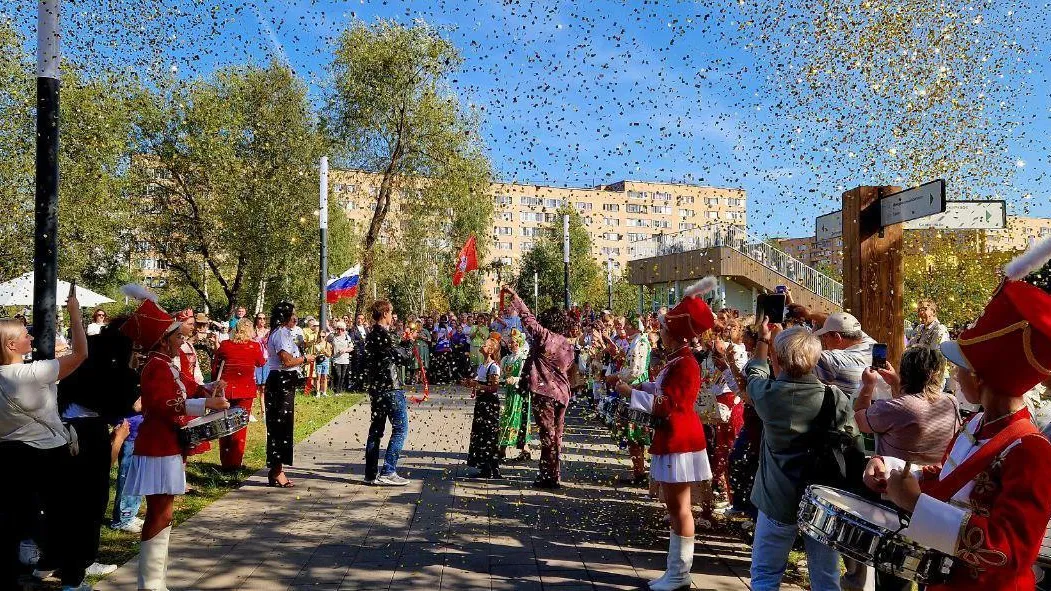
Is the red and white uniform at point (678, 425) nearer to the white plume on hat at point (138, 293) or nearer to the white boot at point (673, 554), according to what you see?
the white boot at point (673, 554)

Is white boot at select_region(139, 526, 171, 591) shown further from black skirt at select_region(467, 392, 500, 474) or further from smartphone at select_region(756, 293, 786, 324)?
black skirt at select_region(467, 392, 500, 474)

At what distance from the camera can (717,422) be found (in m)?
6.96

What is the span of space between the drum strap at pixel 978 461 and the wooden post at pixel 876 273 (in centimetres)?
432

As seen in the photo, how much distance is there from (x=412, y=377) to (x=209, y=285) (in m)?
39.7

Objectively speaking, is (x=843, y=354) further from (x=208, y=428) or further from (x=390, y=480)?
(x=390, y=480)

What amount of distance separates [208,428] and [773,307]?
12.8 feet

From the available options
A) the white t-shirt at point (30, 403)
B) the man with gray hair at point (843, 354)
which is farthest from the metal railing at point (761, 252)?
the white t-shirt at point (30, 403)

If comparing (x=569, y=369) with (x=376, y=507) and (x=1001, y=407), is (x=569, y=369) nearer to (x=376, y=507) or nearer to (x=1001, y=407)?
(x=376, y=507)

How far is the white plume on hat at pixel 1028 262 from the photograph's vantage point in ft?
7.21

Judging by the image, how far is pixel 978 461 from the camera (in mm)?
2268

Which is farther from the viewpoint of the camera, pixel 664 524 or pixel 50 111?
pixel 664 524

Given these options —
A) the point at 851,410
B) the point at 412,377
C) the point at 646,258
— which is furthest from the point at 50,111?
the point at 646,258

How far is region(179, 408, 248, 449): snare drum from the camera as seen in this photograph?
4.70 meters

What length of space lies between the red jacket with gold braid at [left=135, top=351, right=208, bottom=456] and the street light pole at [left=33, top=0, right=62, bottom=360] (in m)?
1.10
